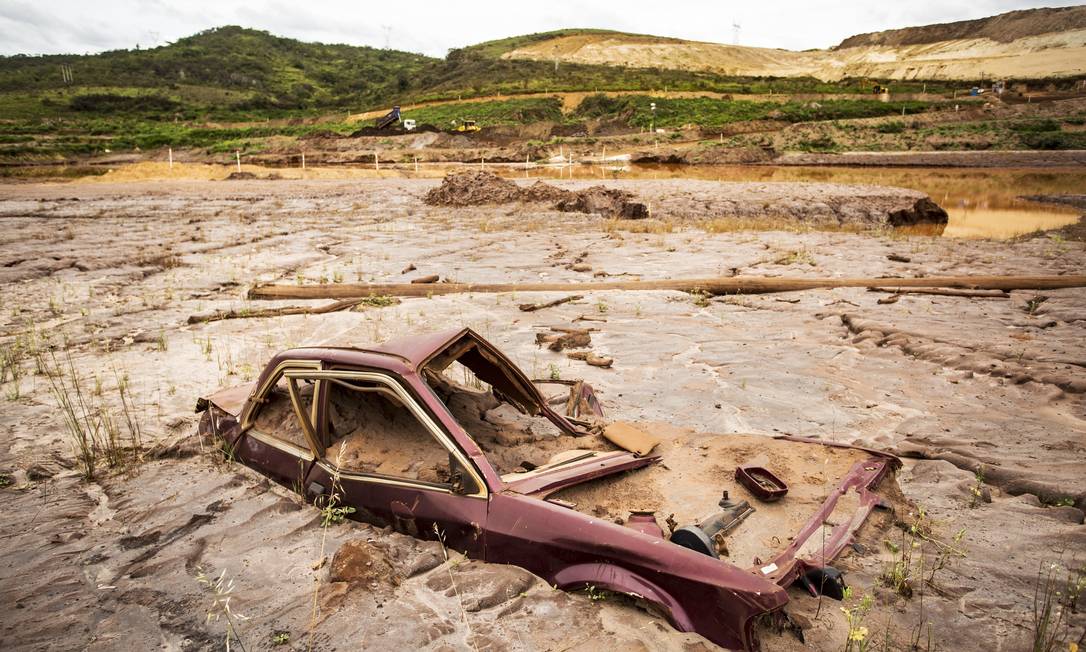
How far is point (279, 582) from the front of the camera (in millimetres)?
3510

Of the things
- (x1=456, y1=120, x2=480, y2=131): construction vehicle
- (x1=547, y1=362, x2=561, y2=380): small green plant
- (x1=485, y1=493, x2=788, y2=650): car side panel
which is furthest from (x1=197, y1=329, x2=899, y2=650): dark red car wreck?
(x1=456, y1=120, x2=480, y2=131): construction vehicle

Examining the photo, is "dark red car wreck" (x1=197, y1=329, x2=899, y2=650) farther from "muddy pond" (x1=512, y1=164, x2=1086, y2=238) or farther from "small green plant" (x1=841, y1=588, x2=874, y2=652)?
"muddy pond" (x1=512, y1=164, x2=1086, y2=238)

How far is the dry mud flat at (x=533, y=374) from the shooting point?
10.3 ft

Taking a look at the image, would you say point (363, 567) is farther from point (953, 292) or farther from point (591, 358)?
Result: point (953, 292)

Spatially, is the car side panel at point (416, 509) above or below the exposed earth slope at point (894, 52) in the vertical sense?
below

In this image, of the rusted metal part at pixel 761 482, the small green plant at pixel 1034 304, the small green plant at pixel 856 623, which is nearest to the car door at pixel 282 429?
the rusted metal part at pixel 761 482

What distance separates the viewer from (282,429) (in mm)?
4441

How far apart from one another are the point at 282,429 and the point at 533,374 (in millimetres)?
2988

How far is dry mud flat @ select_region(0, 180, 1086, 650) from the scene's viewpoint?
10.3 feet

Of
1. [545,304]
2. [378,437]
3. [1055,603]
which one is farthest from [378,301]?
[1055,603]

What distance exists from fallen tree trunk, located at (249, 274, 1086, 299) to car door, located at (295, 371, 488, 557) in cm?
604

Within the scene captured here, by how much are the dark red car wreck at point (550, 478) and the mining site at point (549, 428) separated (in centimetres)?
2

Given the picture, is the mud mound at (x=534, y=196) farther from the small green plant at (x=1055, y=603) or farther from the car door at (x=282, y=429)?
the small green plant at (x=1055, y=603)

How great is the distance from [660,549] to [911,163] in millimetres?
41081
